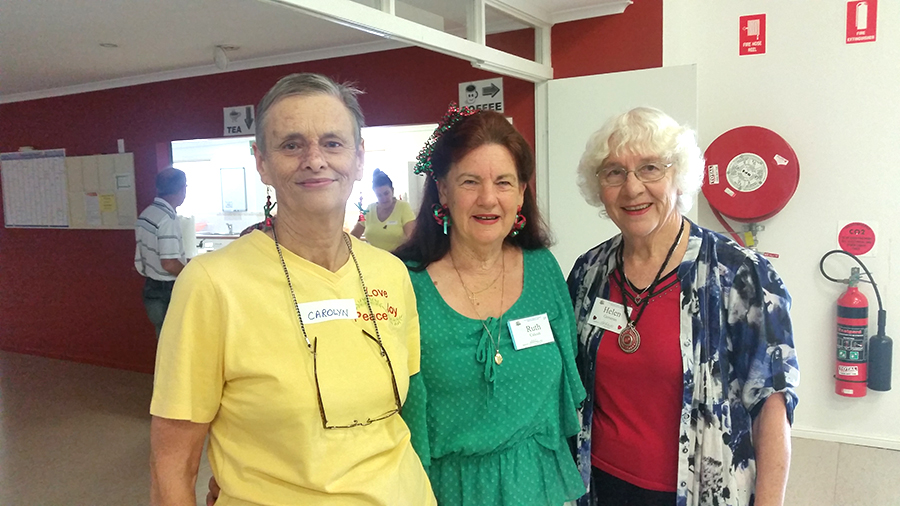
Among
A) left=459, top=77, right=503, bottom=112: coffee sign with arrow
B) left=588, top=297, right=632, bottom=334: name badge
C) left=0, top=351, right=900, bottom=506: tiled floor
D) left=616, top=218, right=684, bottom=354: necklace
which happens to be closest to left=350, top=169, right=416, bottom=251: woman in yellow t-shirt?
left=459, top=77, right=503, bottom=112: coffee sign with arrow

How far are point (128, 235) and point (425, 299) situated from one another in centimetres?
512

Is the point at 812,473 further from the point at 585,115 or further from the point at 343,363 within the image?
the point at 343,363

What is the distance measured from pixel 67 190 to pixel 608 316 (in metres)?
6.12

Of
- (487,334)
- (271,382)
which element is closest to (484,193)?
(487,334)

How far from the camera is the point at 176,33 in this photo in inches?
155

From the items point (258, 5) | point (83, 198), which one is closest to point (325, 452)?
point (258, 5)

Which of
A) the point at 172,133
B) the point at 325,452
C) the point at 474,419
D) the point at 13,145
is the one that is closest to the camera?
the point at 325,452

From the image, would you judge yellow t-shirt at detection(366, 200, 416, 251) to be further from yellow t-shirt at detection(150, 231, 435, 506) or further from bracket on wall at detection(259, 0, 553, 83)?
yellow t-shirt at detection(150, 231, 435, 506)

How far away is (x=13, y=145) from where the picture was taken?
20.7 ft

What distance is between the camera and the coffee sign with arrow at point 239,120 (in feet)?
16.2

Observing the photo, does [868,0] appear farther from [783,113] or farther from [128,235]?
[128,235]

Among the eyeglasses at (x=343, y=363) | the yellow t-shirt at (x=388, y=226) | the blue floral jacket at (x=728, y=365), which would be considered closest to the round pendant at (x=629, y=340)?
the blue floral jacket at (x=728, y=365)

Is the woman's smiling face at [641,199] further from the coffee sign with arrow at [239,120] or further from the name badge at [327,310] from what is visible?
the coffee sign with arrow at [239,120]

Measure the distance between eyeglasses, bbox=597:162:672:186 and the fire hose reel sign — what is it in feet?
8.80
